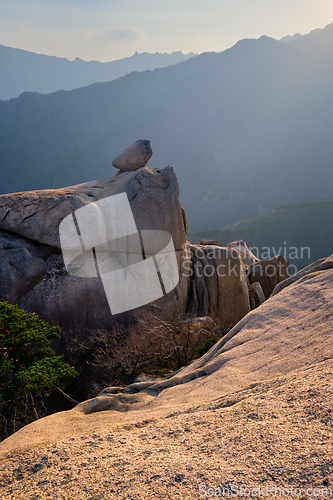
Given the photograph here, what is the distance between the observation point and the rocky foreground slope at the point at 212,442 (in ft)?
6.52

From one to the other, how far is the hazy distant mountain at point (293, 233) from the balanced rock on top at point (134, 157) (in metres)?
38.8

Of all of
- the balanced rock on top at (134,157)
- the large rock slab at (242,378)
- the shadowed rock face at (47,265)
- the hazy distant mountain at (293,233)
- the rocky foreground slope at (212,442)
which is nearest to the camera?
the rocky foreground slope at (212,442)

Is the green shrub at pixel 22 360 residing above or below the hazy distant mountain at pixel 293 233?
above

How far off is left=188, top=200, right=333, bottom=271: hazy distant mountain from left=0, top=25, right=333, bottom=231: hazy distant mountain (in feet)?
88.5

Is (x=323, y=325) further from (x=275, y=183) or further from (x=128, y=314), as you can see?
(x=275, y=183)

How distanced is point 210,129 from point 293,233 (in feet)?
222

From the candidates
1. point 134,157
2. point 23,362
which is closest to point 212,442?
point 23,362

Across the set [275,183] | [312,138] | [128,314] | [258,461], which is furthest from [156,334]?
[312,138]

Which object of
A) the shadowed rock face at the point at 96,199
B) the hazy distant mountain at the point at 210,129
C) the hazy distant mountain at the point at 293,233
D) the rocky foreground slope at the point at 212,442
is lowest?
the hazy distant mountain at the point at 293,233

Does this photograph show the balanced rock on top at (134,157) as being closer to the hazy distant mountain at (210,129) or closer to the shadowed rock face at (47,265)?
the shadowed rock face at (47,265)

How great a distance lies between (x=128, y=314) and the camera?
1141cm

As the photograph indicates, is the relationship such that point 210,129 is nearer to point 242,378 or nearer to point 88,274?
point 88,274

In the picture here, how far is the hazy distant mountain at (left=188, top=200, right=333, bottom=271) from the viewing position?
54.5 m

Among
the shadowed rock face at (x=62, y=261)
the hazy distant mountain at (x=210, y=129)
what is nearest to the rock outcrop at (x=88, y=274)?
the shadowed rock face at (x=62, y=261)
